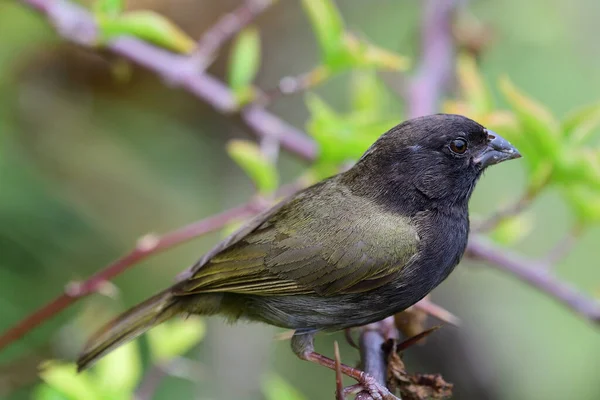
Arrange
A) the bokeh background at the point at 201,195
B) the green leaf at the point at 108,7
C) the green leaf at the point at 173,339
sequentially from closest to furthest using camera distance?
the green leaf at the point at 108,7
the green leaf at the point at 173,339
the bokeh background at the point at 201,195

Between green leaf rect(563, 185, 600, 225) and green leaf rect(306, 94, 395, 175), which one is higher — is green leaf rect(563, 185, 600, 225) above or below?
below

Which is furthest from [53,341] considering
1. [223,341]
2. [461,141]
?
[461,141]

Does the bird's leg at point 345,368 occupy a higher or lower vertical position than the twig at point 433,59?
lower

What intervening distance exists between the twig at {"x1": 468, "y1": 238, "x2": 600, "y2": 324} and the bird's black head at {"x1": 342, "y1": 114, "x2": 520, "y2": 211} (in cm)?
35

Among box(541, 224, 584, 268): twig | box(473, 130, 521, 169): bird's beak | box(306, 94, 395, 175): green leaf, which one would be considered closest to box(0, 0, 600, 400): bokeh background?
box(541, 224, 584, 268): twig

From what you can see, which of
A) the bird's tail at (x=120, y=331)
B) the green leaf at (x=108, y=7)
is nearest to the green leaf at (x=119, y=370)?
the bird's tail at (x=120, y=331)

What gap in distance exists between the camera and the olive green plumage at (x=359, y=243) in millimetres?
2768

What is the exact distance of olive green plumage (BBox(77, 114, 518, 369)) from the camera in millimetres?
2768

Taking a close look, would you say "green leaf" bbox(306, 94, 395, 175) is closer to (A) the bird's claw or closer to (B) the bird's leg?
(B) the bird's leg

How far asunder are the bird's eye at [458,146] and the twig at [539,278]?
0.53m

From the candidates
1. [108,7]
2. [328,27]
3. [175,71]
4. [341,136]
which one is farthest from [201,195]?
[341,136]

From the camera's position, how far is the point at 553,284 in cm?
301

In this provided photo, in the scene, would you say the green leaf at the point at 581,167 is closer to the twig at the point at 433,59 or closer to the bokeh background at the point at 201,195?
the twig at the point at 433,59

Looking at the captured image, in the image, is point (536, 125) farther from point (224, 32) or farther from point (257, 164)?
point (224, 32)
